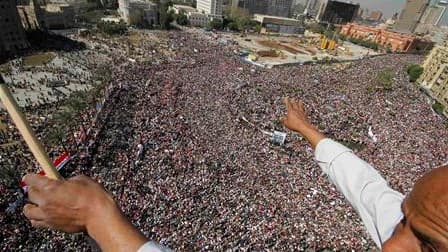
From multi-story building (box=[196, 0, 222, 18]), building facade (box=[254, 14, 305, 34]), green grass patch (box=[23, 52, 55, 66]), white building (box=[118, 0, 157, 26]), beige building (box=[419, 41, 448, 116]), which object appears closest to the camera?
beige building (box=[419, 41, 448, 116])

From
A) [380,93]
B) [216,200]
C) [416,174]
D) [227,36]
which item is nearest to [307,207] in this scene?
[216,200]

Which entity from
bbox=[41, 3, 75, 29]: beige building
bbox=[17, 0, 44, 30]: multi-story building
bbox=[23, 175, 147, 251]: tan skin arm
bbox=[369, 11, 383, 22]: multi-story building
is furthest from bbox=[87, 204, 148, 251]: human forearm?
bbox=[369, 11, 383, 22]: multi-story building

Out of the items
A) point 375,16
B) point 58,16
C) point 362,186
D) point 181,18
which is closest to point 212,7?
point 181,18

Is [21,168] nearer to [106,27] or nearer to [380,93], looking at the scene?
[380,93]

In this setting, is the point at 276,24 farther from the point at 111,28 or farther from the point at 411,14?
the point at 411,14

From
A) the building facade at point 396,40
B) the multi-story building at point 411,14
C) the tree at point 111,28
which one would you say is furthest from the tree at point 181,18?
the multi-story building at point 411,14

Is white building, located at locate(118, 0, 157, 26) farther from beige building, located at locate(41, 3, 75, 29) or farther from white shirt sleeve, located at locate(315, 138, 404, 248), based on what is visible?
white shirt sleeve, located at locate(315, 138, 404, 248)
